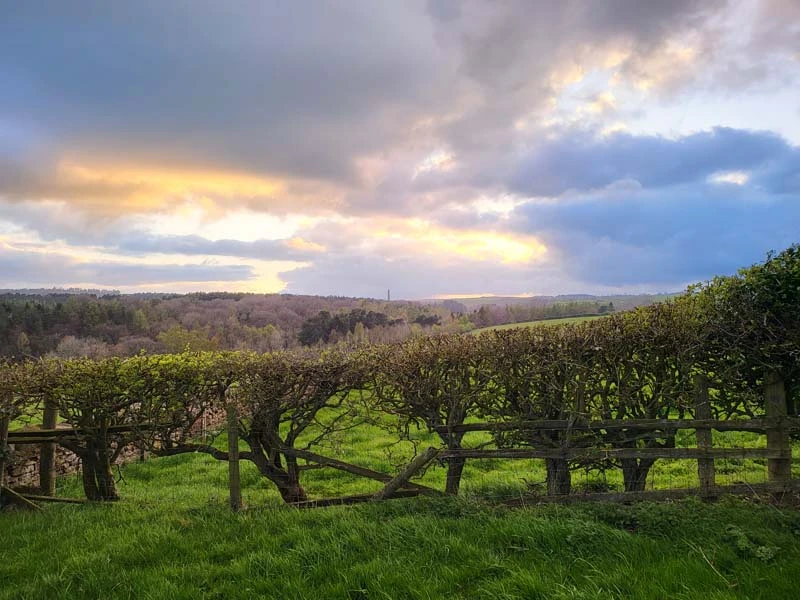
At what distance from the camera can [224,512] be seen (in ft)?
22.2

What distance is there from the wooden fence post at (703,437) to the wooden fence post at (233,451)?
6092mm

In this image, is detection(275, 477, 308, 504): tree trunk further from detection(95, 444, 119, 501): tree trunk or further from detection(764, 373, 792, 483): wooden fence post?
detection(764, 373, 792, 483): wooden fence post

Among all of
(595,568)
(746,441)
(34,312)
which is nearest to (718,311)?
(595,568)

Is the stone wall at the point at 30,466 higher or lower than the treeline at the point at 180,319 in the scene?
lower

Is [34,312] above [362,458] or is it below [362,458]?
above

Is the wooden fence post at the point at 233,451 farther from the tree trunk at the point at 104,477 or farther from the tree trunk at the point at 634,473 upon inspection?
the tree trunk at the point at 634,473

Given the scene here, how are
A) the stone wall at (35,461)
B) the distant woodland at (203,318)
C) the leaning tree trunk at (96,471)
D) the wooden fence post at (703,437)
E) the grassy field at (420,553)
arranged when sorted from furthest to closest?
the distant woodland at (203,318) < the stone wall at (35,461) < the leaning tree trunk at (96,471) < the wooden fence post at (703,437) < the grassy field at (420,553)

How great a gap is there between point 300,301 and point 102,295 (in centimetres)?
2805

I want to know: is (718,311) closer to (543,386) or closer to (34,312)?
(543,386)

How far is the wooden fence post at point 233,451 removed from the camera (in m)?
7.12

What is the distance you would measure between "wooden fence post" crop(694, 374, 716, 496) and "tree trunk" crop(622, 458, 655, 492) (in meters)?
0.70

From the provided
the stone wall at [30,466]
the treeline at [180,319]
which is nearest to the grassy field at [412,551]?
the stone wall at [30,466]

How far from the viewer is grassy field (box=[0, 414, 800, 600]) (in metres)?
4.17

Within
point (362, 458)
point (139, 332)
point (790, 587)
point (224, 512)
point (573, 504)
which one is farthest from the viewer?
point (139, 332)
